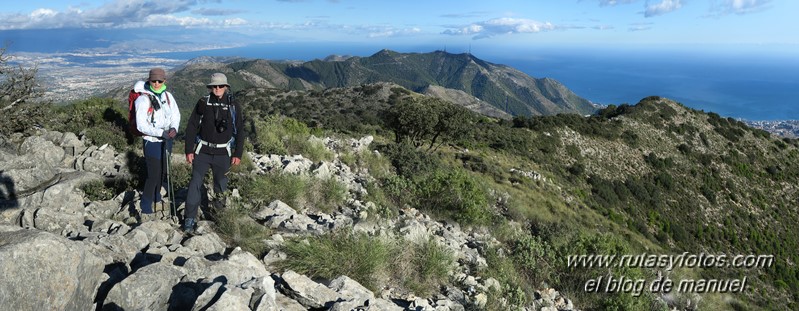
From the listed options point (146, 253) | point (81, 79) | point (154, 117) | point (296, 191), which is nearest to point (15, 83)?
point (154, 117)

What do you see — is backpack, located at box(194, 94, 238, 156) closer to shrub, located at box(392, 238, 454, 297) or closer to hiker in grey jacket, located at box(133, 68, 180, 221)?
hiker in grey jacket, located at box(133, 68, 180, 221)

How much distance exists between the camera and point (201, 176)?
226 inches

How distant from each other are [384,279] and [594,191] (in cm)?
3117

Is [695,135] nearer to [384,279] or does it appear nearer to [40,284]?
[384,279]

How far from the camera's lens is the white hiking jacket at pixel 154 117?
221 inches

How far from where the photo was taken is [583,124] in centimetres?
4306

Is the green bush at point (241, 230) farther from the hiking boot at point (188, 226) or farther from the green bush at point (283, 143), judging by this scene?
the green bush at point (283, 143)

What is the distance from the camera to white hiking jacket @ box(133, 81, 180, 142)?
5617mm

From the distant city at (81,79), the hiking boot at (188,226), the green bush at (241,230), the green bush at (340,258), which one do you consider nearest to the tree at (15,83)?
the distant city at (81,79)

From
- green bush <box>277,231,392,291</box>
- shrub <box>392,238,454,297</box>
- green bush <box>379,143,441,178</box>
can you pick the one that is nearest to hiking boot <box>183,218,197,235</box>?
green bush <box>277,231,392,291</box>

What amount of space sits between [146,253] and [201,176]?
1657mm

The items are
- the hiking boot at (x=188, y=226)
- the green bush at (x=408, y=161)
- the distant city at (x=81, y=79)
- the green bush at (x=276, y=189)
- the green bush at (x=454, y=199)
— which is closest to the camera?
the hiking boot at (x=188, y=226)

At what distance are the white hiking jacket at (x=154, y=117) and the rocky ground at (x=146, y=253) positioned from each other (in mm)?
1218

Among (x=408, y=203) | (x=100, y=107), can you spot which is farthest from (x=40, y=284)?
(x=100, y=107)
